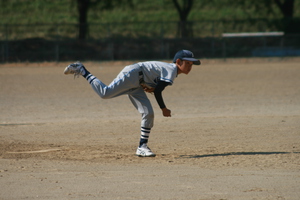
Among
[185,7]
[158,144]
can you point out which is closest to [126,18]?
[185,7]

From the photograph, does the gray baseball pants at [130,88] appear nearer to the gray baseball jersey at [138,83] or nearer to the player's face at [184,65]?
the gray baseball jersey at [138,83]

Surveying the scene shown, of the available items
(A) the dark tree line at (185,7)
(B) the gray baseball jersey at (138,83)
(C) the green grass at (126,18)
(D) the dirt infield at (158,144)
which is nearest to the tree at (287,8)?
(A) the dark tree line at (185,7)

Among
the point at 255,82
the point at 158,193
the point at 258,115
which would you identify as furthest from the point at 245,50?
the point at 158,193

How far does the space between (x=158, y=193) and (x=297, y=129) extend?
5050 millimetres

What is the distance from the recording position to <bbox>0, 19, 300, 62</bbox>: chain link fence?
26.2 meters

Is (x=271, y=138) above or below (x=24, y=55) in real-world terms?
above

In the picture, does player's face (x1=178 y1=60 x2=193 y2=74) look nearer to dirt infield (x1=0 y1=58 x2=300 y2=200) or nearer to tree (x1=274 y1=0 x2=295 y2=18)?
dirt infield (x1=0 y1=58 x2=300 y2=200)

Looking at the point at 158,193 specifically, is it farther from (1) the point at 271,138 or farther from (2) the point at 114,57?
(2) the point at 114,57

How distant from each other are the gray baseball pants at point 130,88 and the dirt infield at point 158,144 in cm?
65

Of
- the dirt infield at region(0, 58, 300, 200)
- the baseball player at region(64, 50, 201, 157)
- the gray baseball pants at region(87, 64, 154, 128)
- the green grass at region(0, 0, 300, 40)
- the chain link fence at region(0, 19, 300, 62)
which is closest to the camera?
the dirt infield at region(0, 58, 300, 200)

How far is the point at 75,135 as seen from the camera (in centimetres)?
891

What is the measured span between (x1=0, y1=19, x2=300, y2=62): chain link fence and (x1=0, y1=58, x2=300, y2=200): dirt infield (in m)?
9.41

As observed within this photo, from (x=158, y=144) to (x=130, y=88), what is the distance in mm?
1562

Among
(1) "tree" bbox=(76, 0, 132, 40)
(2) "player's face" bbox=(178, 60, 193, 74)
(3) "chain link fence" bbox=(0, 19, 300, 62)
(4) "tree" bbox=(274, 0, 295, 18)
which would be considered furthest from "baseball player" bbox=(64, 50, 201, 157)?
(4) "tree" bbox=(274, 0, 295, 18)
